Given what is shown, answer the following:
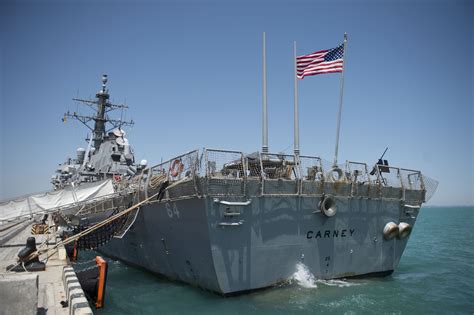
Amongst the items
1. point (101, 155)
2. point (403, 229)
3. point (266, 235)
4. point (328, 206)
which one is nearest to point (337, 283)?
point (328, 206)

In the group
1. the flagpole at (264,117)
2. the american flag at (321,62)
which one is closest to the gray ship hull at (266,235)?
the flagpole at (264,117)

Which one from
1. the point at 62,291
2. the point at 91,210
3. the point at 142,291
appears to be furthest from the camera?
the point at 91,210

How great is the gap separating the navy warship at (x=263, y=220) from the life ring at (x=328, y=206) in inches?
1.3

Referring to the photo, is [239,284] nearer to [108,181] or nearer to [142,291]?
[142,291]

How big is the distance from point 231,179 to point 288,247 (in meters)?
3.04

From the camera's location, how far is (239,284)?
35.1 ft

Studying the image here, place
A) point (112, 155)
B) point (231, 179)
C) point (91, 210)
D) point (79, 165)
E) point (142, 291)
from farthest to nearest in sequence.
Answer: point (79, 165) < point (112, 155) < point (91, 210) < point (142, 291) < point (231, 179)

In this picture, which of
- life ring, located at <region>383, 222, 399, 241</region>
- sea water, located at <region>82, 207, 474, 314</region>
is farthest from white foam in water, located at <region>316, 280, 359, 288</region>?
life ring, located at <region>383, 222, 399, 241</region>

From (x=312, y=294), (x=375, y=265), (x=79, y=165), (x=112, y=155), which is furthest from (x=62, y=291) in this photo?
(x=79, y=165)

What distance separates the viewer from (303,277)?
11914 millimetres

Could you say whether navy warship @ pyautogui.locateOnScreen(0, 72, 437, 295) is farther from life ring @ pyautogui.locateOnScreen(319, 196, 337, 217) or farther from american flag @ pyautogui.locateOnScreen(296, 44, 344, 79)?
american flag @ pyautogui.locateOnScreen(296, 44, 344, 79)

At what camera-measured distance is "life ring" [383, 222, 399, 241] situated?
1370 cm

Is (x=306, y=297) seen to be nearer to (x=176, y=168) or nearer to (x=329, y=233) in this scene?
(x=329, y=233)

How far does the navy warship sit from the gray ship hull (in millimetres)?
32
